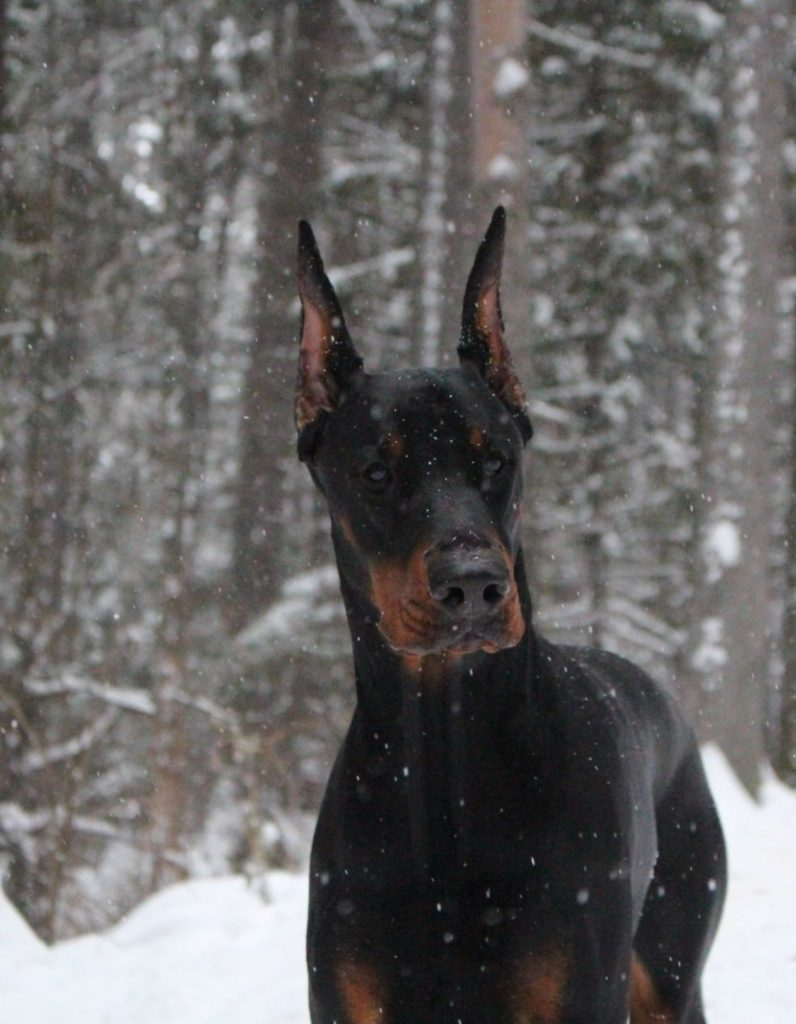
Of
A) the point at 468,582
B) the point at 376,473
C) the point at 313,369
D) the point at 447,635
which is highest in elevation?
the point at 313,369

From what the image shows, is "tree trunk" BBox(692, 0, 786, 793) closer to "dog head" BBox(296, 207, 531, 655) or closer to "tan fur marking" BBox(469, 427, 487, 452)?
"dog head" BBox(296, 207, 531, 655)

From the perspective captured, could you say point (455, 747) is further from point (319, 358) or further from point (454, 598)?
point (319, 358)

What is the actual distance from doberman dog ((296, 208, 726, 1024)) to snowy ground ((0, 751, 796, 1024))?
8.66 ft

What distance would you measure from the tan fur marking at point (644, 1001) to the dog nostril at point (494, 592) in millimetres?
1686

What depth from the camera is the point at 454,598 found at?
307 centimetres

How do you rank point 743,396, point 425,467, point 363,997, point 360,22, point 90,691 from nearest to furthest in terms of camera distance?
point 363,997 → point 425,467 → point 90,691 → point 743,396 → point 360,22

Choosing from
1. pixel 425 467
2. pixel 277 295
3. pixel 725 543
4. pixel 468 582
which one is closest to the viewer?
pixel 468 582

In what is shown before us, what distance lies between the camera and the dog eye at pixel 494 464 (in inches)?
137

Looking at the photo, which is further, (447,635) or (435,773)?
(435,773)

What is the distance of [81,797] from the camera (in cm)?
1202

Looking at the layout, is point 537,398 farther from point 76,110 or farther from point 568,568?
point 76,110

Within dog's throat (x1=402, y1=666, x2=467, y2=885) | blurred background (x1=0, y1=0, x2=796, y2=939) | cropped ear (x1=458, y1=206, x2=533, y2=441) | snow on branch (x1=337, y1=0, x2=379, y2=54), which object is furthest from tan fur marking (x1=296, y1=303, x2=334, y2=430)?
snow on branch (x1=337, y1=0, x2=379, y2=54)

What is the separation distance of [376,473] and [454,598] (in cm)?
50

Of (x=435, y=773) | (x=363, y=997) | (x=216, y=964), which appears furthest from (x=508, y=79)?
(x=363, y=997)
